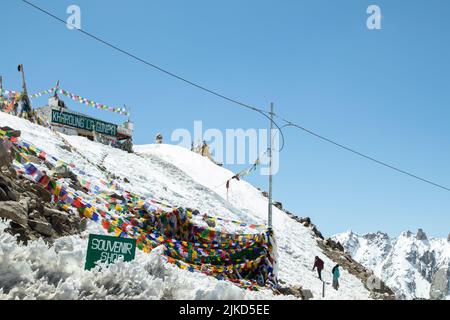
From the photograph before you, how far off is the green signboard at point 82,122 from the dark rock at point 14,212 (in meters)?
25.0

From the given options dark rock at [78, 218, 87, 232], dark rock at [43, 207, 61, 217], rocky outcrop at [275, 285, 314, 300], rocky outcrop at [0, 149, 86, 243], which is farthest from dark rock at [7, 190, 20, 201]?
rocky outcrop at [275, 285, 314, 300]

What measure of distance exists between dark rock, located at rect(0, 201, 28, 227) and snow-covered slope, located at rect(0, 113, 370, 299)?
4.13ft

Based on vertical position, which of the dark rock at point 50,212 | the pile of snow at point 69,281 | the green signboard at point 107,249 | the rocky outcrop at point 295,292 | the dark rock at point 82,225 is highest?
the dark rock at point 50,212

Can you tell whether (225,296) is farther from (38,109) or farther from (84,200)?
(38,109)

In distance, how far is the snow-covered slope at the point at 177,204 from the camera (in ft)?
17.8

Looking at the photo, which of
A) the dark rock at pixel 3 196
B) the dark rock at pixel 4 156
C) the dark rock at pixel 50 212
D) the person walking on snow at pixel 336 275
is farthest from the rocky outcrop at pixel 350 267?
the dark rock at pixel 3 196

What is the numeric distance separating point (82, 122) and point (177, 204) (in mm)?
15981

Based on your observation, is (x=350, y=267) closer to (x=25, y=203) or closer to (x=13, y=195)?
(x=25, y=203)

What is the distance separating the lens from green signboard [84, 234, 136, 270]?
22.2ft

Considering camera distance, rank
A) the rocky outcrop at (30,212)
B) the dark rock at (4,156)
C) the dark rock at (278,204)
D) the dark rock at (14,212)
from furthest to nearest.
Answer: the dark rock at (278,204) < the dark rock at (4,156) < the rocky outcrop at (30,212) < the dark rock at (14,212)

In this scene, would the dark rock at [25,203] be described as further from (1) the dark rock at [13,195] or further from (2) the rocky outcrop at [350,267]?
(2) the rocky outcrop at [350,267]

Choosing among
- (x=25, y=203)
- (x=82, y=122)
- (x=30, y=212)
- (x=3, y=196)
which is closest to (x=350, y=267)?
(x=82, y=122)

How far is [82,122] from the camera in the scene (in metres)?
35.8

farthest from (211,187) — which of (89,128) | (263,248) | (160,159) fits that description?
(263,248)
